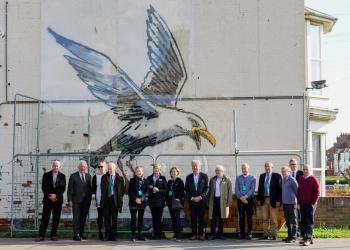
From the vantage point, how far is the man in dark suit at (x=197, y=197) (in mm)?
13484

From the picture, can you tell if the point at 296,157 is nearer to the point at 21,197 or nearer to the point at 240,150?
the point at 240,150

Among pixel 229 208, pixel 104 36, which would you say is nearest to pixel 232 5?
pixel 104 36

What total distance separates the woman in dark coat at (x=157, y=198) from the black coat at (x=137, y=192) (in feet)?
0.52

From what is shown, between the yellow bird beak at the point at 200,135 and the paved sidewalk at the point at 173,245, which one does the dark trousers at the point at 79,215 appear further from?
the yellow bird beak at the point at 200,135

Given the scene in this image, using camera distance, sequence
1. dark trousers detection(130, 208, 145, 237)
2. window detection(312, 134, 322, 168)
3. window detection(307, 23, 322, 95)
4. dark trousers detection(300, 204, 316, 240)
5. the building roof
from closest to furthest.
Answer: dark trousers detection(300, 204, 316, 240), dark trousers detection(130, 208, 145, 237), window detection(312, 134, 322, 168), window detection(307, 23, 322, 95), the building roof

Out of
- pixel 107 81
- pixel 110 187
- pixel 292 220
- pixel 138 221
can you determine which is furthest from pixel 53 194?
pixel 292 220

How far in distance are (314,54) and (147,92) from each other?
19.4 feet

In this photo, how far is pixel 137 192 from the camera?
13492mm

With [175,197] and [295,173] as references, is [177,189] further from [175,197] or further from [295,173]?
[295,173]

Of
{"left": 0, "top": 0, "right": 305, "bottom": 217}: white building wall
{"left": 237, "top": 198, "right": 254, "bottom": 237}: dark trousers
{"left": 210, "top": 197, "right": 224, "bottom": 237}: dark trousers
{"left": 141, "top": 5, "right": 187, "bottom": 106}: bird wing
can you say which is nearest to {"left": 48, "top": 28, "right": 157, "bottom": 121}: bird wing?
{"left": 0, "top": 0, "right": 305, "bottom": 217}: white building wall

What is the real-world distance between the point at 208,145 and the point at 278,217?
9.32ft

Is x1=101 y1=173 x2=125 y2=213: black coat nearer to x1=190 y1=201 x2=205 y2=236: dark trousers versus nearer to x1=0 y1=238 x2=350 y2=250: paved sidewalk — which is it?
x1=0 y1=238 x2=350 y2=250: paved sidewalk

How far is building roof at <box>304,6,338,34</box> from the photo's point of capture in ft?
59.9

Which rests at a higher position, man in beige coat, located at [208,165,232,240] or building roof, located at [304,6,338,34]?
building roof, located at [304,6,338,34]
